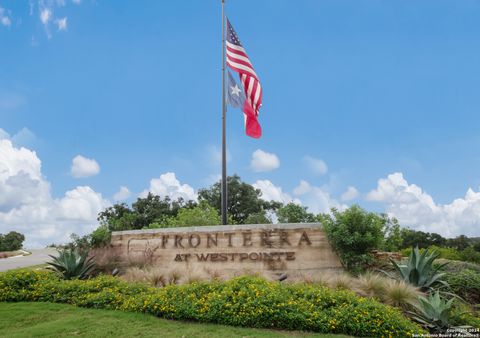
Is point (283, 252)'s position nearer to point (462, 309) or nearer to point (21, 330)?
point (462, 309)

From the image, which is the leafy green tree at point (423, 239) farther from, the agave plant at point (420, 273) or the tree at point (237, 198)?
the agave plant at point (420, 273)

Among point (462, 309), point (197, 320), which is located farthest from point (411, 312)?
point (197, 320)

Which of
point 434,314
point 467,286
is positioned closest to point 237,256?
point 434,314

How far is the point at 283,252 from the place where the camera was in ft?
37.4

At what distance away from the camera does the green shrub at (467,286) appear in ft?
31.0

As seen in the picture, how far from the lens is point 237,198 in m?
35.6

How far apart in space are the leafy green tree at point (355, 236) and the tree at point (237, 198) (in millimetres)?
24482

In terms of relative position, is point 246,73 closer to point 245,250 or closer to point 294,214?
point 245,250

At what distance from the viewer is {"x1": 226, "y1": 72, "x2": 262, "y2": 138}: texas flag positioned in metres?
14.1

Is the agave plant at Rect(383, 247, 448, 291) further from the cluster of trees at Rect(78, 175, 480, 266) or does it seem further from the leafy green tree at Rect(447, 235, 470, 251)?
the leafy green tree at Rect(447, 235, 470, 251)

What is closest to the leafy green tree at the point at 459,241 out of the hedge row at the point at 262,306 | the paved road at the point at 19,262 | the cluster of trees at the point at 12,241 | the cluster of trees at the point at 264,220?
the cluster of trees at the point at 264,220

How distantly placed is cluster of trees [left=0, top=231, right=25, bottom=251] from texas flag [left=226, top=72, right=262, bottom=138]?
46950 mm

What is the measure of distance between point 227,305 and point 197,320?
63cm

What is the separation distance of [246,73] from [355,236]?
698 cm
